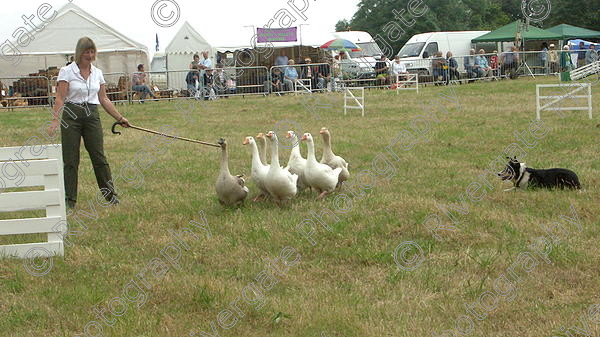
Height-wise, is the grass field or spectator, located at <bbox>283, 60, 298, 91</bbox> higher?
spectator, located at <bbox>283, 60, 298, 91</bbox>

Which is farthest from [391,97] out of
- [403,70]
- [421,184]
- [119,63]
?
[421,184]

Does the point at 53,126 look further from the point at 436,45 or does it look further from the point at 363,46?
the point at 436,45

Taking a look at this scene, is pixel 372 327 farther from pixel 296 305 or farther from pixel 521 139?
pixel 521 139

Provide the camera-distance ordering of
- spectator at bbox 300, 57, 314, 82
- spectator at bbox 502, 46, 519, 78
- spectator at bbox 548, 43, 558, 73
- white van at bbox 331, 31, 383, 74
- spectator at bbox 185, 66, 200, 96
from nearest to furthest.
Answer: spectator at bbox 185, 66, 200, 96, spectator at bbox 300, 57, 314, 82, spectator at bbox 502, 46, 519, 78, spectator at bbox 548, 43, 558, 73, white van at bbox 331, 31, 383, 74

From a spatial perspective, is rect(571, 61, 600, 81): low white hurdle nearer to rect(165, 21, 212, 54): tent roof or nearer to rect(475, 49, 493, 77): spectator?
rect(475, 49, 493, 77): spectator

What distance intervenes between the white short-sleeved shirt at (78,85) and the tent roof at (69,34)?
72.5 ft

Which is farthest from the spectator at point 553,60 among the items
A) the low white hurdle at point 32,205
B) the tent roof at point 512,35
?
the low white hurdle at point 32,205

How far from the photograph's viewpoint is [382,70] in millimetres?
31062

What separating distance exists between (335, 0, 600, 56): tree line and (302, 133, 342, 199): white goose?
27.6m

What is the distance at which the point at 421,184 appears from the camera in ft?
29.8

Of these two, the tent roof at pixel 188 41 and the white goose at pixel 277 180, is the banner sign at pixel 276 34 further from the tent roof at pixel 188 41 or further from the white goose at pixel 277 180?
the white goose at pixel 277 180

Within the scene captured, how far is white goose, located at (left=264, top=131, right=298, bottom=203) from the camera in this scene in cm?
758

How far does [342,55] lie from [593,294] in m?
29.2

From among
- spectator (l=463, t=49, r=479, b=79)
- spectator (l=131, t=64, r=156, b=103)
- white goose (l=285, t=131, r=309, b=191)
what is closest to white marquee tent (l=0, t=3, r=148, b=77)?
spectator (l=131, t=64, r=156, b=103)
